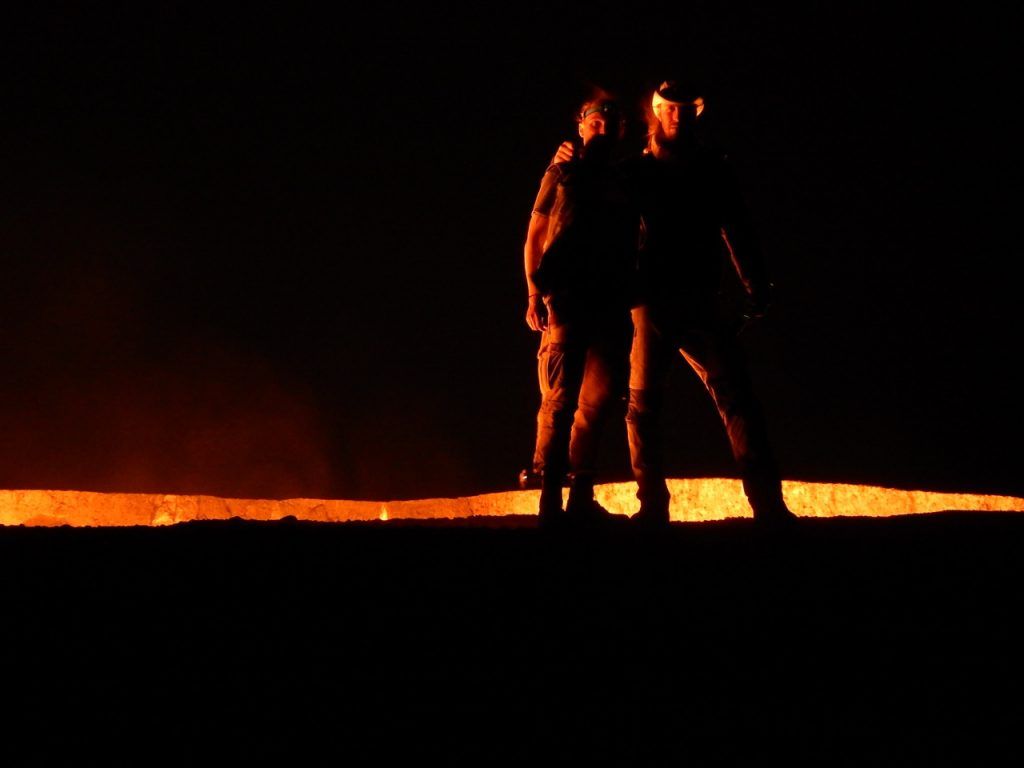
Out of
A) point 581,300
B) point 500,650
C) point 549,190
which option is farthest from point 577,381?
point 500,650

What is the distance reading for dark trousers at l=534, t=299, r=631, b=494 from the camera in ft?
12.7

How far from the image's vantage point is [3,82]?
7.64 metres

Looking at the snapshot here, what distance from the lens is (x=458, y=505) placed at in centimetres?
778

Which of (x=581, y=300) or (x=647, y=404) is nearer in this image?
(x=581, y=300)

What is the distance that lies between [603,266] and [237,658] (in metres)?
2.15

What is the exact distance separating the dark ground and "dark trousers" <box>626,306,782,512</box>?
0.73 metres

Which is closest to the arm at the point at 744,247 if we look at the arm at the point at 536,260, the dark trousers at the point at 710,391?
the dark trousers at the point at 710,391

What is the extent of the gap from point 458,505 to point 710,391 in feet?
13.3

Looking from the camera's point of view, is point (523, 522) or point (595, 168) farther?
point (523, 522)

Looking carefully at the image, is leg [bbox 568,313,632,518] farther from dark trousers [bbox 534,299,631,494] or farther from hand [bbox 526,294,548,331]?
hand [bbox 526,294,548,331]

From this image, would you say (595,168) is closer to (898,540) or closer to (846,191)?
(898,540)

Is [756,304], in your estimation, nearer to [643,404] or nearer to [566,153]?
[643,404]

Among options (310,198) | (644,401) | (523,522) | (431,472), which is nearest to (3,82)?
(310,198)

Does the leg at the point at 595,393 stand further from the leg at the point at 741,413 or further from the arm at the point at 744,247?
the arm at the point at 744,247
